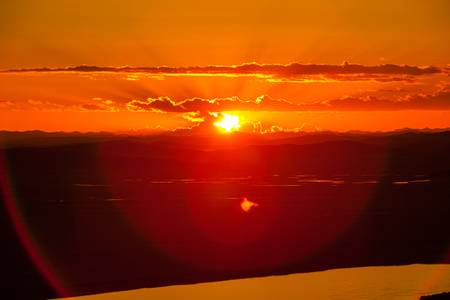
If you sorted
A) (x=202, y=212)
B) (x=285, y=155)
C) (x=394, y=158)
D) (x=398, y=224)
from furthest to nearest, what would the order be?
1. (x=285, y=155)
2. (x=394, y=158)
3. (x=202, y=212)
4. (x=398, y=224)

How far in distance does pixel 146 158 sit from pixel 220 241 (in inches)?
4783

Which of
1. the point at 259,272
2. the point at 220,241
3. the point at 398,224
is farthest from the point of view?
the point at 398,224

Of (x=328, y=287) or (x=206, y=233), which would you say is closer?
(x=328, y=287)

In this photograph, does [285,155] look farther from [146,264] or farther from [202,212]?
[146,264]

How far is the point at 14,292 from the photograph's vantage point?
21297mm

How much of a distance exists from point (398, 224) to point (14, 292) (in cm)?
2161

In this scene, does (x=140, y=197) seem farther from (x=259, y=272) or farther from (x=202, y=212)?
(x=259, y=272)

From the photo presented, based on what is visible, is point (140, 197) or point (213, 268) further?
point (140, 197)

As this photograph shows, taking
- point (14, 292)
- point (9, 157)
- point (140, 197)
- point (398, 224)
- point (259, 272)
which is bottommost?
point (14, 292)

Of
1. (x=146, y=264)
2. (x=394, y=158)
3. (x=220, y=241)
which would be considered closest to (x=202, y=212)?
(x=220, y=241)

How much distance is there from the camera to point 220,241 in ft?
101

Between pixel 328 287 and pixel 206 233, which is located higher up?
pixel 206 233

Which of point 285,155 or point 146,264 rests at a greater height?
point 285,155

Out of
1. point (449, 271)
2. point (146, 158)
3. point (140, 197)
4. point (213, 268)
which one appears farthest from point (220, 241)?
point (146, 158)
